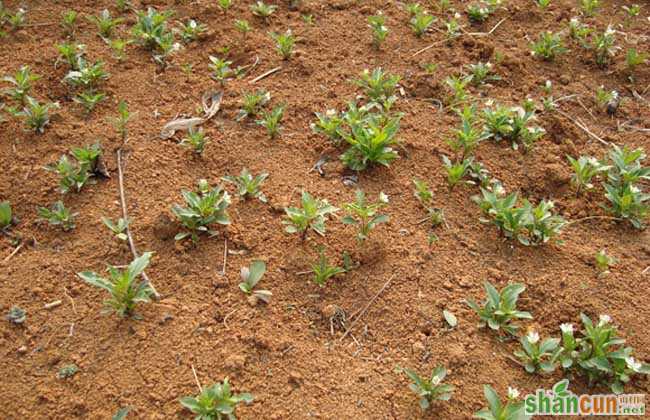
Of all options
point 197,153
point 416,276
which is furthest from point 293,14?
point 416,276

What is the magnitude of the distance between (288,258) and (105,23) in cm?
265

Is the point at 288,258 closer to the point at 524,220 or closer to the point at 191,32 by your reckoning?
the point at 524,220

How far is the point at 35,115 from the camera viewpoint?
3746 millimetres

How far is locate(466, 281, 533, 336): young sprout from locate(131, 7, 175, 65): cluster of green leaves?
289 cm

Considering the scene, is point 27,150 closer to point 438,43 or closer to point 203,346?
point 203,346

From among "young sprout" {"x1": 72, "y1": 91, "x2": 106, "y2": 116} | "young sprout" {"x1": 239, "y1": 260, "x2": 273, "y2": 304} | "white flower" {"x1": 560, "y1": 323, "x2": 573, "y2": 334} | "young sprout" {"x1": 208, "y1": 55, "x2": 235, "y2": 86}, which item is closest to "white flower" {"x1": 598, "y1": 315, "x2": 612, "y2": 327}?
"white flower" {"x1": 560, "y1": 323, "x2": 573, "y2": 334}

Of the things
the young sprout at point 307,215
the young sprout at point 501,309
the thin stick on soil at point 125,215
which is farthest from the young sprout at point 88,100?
the young sprout at point 501,309

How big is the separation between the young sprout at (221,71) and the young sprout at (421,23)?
1555 mm

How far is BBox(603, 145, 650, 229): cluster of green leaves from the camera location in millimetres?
3391

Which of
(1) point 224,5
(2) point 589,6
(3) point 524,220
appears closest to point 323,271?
(3) point 524,220

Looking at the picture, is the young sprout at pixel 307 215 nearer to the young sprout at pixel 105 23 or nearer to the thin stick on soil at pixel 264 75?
the thin stick on soil at pixel 264 75

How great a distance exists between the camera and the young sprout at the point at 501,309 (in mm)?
2812

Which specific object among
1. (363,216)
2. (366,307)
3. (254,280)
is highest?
(363,216)

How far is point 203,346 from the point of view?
2.72 metres
